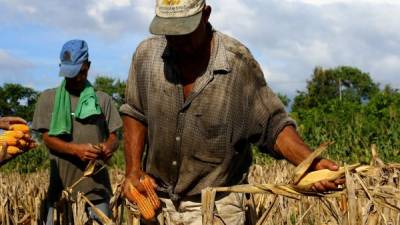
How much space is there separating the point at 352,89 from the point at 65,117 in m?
63.9

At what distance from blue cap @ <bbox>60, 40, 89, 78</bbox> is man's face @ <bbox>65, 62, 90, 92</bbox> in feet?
0.19

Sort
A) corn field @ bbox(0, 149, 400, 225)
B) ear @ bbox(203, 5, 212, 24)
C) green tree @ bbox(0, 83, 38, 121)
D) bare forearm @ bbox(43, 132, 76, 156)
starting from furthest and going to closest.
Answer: green tree @ bbox(0, 83, 38, 121), bare forearm @ bbox(43, 132, 76, 156), ear @ bbox(203, 5, 212, 24), corn field @ bbox(0, 149, 400, 225)

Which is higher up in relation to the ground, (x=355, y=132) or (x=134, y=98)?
(x=355, y=132)

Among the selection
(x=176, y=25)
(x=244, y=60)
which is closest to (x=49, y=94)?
(x=244, y=60)

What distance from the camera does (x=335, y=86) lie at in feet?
195

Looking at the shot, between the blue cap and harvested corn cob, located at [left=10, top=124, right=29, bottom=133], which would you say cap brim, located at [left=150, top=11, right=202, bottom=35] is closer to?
harvested corn cob, located at [left=10, top=124, right=29, bottom=133]

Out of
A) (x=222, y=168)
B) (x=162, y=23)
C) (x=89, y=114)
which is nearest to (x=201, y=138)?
(x=222, y=168)

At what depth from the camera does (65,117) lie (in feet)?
17.8

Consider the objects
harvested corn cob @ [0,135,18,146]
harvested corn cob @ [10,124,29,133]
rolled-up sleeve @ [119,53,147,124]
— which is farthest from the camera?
harvested corn cob @ [10,124,29,133]

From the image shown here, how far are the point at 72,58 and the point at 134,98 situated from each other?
5.10ft

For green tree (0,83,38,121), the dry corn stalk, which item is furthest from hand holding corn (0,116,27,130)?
green tree (0,83,38,121)

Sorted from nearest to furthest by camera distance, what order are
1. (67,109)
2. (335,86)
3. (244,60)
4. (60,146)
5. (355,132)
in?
(244,60) < (60,146) < (67,109) < (355,132) < (335,86)

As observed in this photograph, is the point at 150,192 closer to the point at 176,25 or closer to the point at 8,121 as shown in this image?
the point at 176,25

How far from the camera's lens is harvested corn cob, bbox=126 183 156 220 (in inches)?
152
